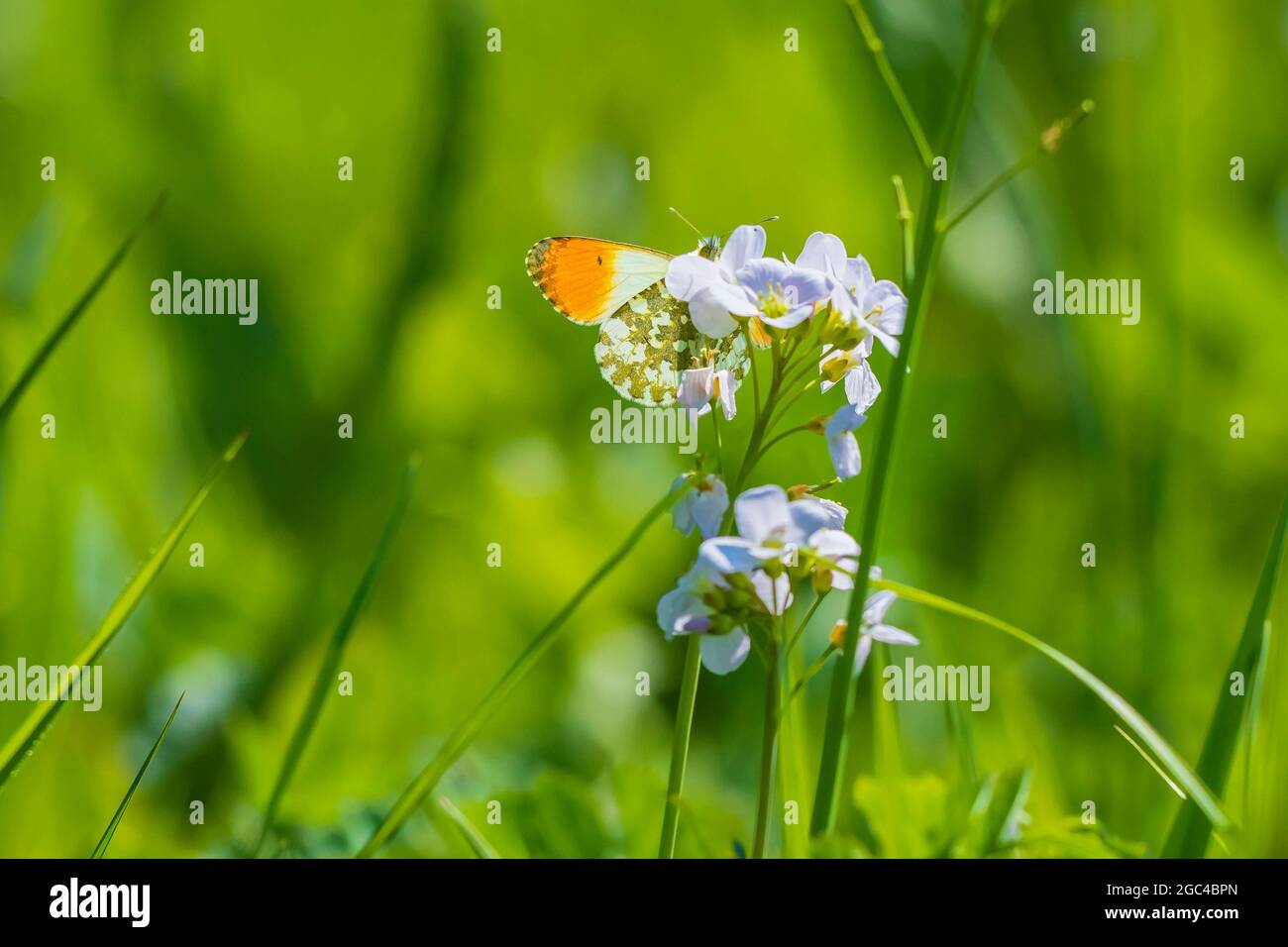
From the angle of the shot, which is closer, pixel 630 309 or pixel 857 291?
pixel 857 291

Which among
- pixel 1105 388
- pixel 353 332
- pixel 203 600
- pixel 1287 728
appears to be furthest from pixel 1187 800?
pixel 353 332

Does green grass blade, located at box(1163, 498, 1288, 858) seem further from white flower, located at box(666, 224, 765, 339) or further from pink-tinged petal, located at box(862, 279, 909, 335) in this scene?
white flower, located at box(666, 224, 765, 339)

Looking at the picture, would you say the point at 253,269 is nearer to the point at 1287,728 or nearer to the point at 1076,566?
the point at 1076,566

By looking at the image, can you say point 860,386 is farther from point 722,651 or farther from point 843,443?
point 722,651

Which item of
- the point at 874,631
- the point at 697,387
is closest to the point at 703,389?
the point at 697,387

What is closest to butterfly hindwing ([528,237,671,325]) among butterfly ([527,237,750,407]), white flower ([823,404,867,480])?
butterfly ([527,237,750,407])
